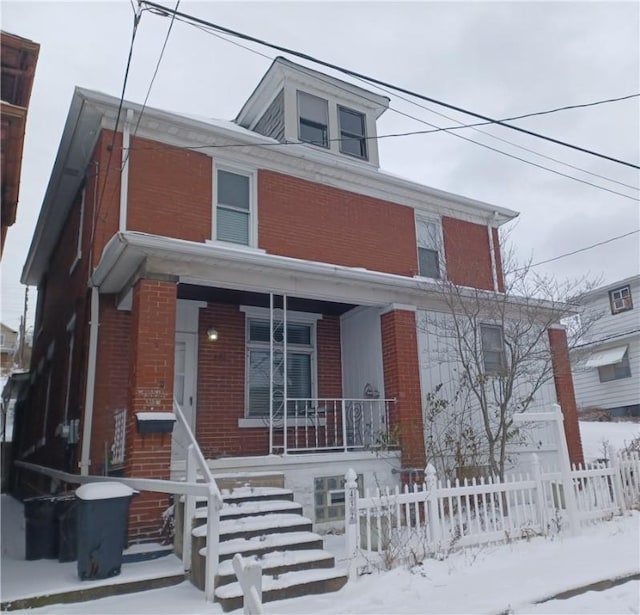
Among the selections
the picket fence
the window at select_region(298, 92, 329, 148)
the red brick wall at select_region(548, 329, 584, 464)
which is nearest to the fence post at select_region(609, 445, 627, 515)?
the picket fence

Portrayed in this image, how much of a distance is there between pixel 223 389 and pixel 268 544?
412 centimetres

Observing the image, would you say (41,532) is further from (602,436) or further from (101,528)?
(602,436)

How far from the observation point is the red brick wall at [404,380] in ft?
28.1

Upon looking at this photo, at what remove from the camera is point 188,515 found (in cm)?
570

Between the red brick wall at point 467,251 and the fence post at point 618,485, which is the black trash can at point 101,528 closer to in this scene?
the fence post at point 618,485

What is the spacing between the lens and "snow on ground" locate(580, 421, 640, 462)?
1318 cm

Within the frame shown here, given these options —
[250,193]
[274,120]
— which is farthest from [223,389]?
[274,120]

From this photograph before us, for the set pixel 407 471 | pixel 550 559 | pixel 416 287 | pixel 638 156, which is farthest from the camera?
pixel 638 156

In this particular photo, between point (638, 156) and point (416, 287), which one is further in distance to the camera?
point (638, 156)

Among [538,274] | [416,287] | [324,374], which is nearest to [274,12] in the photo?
[416,287]

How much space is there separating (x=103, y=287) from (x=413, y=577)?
19.3 feet

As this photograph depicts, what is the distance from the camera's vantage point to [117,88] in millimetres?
8812

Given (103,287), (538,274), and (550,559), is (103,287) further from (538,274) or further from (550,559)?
(538,274)

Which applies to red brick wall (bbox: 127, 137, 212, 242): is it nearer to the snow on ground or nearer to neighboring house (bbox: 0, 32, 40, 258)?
neighboring house (bbox: 0, 32, 40, 258)
